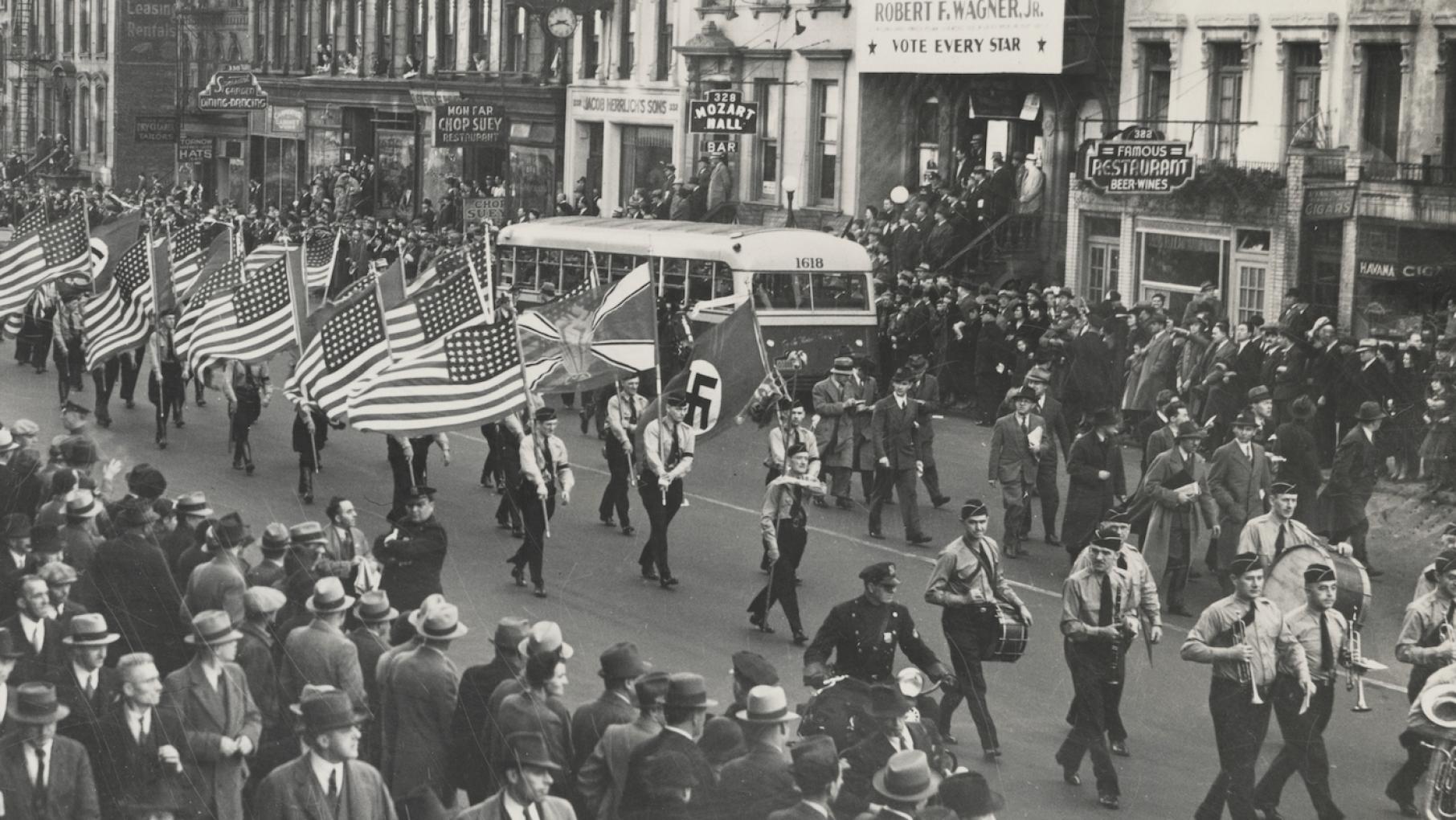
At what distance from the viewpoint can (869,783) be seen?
30.6 feet

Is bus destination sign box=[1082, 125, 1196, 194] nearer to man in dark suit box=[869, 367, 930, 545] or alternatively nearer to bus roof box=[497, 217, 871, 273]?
bus roof box=[497, 217, 871, 273]

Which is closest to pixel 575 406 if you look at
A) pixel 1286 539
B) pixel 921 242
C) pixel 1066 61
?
pixel 921 242

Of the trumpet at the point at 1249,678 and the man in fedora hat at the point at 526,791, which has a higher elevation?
the man in fedora hat at the point at 526,791

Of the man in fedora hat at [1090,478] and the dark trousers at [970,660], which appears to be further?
the man in fedora hat at [1090,478]

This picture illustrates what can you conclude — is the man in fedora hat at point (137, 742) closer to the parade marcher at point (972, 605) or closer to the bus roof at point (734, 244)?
the parade marcher at point (972, 605)

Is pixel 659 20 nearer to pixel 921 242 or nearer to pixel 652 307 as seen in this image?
pixel 921 242

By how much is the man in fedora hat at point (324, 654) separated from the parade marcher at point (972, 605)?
3788 mm

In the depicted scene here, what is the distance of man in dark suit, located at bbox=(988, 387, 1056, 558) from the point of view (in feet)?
61.8

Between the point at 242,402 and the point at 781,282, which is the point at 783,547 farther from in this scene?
the point at 781,282

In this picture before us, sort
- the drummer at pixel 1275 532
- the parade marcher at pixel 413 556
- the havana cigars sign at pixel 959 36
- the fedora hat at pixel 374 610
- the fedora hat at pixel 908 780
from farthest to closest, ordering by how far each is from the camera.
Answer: the havana cigars sign at pixel 959 36 < the drummer at pixel 1275 532 < the parade marcher at pixel 413 556 < the fedora hat at pixel 374 610 < the fedora hat at pixel 908 780

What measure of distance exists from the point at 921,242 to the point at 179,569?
21.8 metres

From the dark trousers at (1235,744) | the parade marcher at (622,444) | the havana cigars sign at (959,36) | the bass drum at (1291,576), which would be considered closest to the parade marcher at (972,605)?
the bass drum at (1291,576)

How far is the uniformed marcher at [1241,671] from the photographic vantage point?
11039mm

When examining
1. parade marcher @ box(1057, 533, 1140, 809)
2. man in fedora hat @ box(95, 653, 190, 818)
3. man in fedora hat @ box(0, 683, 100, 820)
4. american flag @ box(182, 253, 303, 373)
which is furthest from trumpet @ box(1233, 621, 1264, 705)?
american flag @ box(182, 253, 303, 373)
